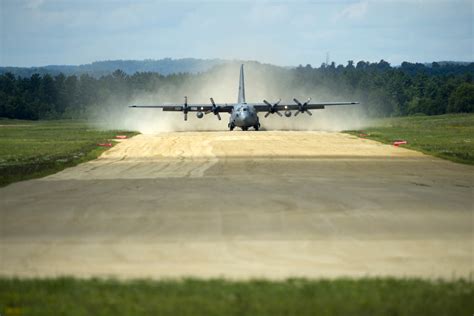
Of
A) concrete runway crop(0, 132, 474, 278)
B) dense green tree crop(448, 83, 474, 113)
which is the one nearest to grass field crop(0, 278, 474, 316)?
concrete runway crop(0, 132, 474, 278)

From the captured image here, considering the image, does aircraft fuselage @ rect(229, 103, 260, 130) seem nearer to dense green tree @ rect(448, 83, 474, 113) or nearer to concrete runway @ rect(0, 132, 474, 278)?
concrete runway @ rect(0, 132, 474, 278)

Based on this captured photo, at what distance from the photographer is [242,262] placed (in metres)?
15.9

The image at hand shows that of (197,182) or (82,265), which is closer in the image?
(82,265)

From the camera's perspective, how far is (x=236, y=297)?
12633 millimetres

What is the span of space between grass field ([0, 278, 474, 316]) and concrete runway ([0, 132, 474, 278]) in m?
1.05

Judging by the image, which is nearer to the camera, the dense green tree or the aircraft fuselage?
the aircraft fuselage

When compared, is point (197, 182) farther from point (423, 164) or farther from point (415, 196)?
point (423, 164)

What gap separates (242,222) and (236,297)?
8.65m

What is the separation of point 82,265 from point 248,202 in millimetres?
10457

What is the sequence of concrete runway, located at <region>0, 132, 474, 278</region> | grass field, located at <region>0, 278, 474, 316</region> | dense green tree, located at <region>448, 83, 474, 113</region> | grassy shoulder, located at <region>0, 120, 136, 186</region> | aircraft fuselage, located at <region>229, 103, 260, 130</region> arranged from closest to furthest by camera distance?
grass field, located at <region>0, 278, 474, 316</region> < concrete runway, located at <region>0, 132, 474, 278</region> < grassy shoulder, located at <region>0, 120, 136, 186</region> < aircraft fuselage, located at <region>229, 103, 260, 130</region> < dense green tree, located at <region>448, 83, 474, 113</region>

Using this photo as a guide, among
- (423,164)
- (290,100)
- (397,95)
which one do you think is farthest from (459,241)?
(397,95)

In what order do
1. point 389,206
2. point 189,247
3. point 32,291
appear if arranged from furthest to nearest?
point 389,206
point 189,247
point 32,291

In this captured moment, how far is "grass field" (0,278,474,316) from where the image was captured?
38.9ft

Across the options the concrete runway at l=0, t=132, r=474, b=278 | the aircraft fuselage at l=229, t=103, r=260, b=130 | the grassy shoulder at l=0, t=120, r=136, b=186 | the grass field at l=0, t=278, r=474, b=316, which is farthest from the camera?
the aircraft fuselage at l=229, t=103, r=260, b=130
